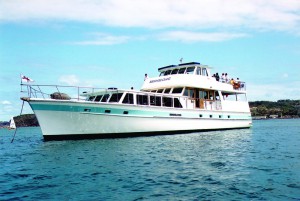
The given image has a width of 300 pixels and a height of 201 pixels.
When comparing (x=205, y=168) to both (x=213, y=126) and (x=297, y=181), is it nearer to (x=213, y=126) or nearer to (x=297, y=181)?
(x=297, y=181)

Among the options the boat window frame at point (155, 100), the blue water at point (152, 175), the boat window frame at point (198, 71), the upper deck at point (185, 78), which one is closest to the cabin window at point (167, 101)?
the boat window frame at point (155, 100)

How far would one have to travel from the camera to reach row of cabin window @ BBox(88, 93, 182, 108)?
23641mm

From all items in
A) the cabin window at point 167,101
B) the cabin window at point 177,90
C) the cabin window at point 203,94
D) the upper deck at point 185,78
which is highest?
the upper deck at point 185,78

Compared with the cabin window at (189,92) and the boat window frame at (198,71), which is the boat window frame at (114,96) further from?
the boat window frame at (198,71)

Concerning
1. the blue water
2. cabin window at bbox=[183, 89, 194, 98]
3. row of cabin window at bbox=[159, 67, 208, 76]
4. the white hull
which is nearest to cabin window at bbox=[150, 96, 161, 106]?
the white hull

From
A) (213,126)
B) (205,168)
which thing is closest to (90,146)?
(205,168)

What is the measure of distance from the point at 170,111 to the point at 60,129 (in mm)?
9334

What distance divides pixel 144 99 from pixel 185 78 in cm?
552

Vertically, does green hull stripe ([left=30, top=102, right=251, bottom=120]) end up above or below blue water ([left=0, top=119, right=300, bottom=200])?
above

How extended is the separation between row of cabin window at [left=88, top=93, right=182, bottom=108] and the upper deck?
2.03 m

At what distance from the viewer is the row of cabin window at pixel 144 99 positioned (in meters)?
23.6

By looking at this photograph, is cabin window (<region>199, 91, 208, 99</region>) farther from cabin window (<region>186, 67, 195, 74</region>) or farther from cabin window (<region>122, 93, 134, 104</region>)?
cabin window (<region>122, 93, 134, 104</region>)

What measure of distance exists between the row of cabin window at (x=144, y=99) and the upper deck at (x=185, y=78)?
6.65ft

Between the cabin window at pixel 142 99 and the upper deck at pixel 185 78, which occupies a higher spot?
the upper deck at pixel 185 78
